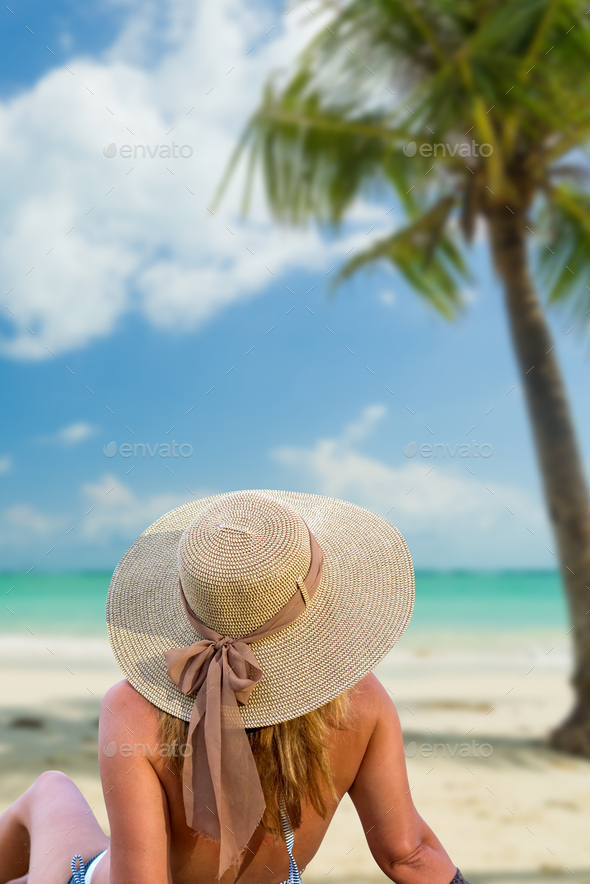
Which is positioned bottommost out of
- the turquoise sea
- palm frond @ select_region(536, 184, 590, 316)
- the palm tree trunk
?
the turquoise sea

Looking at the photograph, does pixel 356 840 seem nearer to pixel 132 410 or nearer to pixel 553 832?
pixel 553 832

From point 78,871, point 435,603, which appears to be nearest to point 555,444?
point 78,871

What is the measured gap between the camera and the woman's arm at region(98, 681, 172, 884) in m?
0.88

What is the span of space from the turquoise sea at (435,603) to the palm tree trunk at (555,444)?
4851 millimetres

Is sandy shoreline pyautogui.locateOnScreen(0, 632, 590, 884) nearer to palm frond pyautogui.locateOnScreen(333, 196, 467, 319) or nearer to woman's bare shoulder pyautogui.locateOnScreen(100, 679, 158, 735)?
woman's bare shoulder pyautogui.locateOnScreen(100, 679, 158, 735)

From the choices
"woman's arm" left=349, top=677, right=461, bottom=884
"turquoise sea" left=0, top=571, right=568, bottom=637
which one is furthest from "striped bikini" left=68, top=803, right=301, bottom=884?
"turquoise sea" left=0, top=571, right=568, bottom=637

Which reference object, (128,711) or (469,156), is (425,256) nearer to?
(469,156)

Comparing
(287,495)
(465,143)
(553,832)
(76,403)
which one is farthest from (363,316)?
(287,495)

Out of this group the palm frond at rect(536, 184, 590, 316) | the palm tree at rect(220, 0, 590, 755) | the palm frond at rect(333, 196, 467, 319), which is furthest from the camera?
the palm frond at rect(333, 196, 467, 319)

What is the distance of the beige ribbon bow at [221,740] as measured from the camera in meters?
0.87

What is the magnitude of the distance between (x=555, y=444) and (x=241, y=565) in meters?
4.29

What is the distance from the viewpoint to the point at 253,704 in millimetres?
909

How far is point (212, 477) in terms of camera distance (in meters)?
15.3

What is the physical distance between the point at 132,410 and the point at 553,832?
1553 cm
